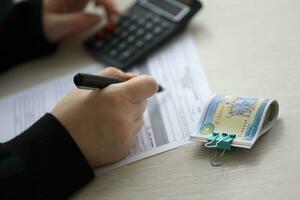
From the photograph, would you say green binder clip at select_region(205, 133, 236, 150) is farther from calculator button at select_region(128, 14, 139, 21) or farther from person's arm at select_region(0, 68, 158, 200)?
calculator button at select_region(128, 14, 139, 21)

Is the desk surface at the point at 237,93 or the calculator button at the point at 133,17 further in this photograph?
the calculator button at the point at 133,17

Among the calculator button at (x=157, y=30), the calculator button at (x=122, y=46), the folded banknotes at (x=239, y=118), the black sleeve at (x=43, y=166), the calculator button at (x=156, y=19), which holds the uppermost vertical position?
the calculator button at (x=156, y=19)

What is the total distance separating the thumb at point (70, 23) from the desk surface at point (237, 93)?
0.06 metres

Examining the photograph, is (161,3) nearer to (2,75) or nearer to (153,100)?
(153,100)

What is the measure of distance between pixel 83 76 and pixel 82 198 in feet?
0.52

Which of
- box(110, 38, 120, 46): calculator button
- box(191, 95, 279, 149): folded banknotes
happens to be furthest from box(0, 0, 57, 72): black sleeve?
box(191, 95, 279, 149): folded banknotes

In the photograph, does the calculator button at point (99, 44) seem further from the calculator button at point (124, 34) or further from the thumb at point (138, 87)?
the thumb at point (138, 87)

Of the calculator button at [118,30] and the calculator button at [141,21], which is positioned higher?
the calculator button at [141,21]

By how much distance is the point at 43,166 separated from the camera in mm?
581

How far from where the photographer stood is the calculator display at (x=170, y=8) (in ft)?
2.55

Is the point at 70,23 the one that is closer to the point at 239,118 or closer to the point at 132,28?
the point at 132,28

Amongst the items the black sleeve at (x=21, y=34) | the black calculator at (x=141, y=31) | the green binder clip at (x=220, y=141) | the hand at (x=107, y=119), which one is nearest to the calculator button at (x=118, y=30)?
the black calculator at (x=141, y=31)

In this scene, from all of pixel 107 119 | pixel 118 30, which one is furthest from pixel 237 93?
pixel 118 30

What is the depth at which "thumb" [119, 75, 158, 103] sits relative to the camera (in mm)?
600
